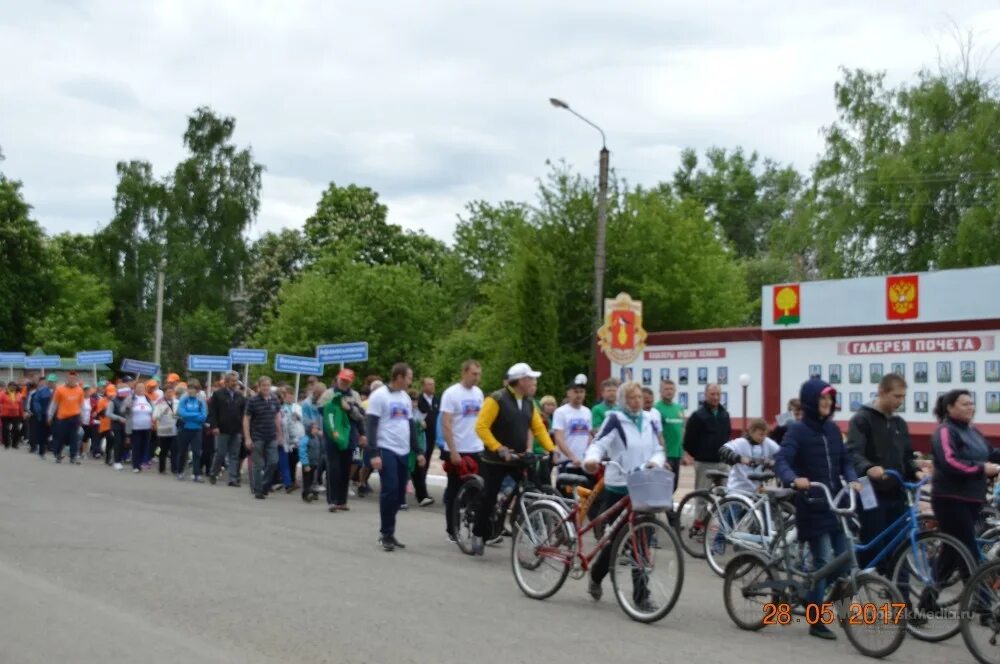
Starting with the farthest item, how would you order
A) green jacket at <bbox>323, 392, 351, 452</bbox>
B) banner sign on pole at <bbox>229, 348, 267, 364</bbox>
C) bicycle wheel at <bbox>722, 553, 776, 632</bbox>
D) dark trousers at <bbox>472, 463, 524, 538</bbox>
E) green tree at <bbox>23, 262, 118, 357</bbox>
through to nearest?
green tree at <bbox>23, 262, 118, 357</bbox> → banner sign on pole at <bbox>229, 348, 267, 364</bbox> → green jacket at <bbox>323, 392, 351, 452</bbox> → dark trousers at <bbox>472, 463, 524, 538</bbox> → bicycle wheel at <bbox>722, 553, 776, 632</bbox>

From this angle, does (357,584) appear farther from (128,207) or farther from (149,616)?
(128,207)

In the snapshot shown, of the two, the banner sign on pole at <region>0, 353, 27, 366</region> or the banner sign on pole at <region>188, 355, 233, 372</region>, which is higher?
the banner sign on pole at <region>0, 353, 27, 366</region>

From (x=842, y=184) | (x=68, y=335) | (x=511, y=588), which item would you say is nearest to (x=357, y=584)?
(x=511, y=588)

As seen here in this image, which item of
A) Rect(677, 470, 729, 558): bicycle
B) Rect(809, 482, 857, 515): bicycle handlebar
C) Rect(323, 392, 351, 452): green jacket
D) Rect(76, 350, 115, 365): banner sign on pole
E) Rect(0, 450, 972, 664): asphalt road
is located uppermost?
Rect(76, 350, 115, 365): banner sign on pole

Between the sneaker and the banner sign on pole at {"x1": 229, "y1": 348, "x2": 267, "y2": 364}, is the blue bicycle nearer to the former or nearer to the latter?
the sneaker

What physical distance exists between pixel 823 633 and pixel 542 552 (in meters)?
2.41

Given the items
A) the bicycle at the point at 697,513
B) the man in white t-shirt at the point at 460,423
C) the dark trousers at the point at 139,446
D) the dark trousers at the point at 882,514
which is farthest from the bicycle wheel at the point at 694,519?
the dark trousers at the point at 139,446

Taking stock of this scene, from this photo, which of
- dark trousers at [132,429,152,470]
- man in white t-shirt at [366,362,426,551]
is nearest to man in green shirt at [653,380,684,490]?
man in white t-shirt at [366,362,426,551]

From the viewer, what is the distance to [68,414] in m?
28.4

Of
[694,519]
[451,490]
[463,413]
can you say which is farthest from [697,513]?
[463,413]

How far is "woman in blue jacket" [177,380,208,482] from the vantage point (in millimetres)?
23656

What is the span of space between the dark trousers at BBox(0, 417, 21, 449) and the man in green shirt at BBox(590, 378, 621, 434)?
78.7 ft

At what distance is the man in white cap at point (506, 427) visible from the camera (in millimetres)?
12344

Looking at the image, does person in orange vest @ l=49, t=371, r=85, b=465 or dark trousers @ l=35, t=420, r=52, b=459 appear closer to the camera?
person in orange vest @ l=49, t=371, r=85, b=465
